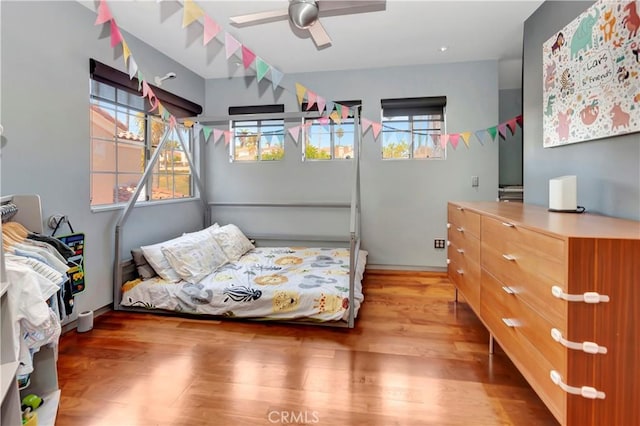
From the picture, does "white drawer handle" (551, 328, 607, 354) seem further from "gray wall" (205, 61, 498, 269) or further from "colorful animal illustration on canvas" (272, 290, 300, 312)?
"gray wall" (205, 61, 498, 269)

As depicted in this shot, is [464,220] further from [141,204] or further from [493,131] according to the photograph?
[141,204]

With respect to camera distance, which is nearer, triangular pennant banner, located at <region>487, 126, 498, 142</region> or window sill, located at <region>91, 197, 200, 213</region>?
window sill, located at <region>91, 197, 200, 213</region>

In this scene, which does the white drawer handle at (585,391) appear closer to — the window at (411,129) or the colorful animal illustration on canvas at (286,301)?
the colorful animal illustration on canvas at (286,301)

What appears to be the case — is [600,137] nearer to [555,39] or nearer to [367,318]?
[555,39]

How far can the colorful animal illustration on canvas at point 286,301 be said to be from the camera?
2412 mm

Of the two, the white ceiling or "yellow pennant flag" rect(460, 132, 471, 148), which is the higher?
the white ceiling

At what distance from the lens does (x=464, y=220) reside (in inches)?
89.5

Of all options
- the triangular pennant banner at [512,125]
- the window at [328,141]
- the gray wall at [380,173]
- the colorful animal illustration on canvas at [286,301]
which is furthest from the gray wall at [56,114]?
the triangular pennant banner at [512,125]

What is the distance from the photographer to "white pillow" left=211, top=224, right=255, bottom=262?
339 centimetres

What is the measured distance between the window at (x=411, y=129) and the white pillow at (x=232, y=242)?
194 centimetres

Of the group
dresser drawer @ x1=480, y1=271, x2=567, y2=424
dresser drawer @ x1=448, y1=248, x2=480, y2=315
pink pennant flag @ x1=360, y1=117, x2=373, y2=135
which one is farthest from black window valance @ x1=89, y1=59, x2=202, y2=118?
dresser drawer @ x1=480, y1=271, x2=567, y2=424

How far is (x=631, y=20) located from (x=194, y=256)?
3.22 m

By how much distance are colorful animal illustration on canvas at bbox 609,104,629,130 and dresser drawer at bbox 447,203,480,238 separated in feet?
2.60

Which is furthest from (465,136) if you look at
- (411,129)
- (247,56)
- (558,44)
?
(247,56)
